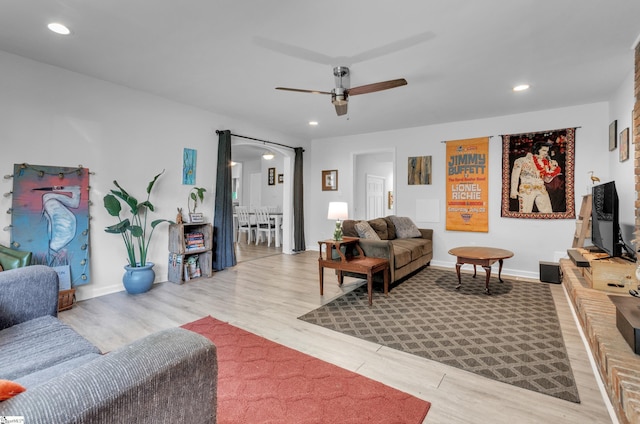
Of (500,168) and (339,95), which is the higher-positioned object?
(339,95)

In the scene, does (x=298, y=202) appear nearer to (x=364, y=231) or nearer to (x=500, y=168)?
(x=364, y=231)

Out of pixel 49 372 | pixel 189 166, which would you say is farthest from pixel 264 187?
pixel 49 372

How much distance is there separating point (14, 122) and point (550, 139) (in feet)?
22.7

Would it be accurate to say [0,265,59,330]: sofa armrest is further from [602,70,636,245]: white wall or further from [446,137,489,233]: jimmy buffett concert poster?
[446,137,489,233]: jimmy buffett concert poster

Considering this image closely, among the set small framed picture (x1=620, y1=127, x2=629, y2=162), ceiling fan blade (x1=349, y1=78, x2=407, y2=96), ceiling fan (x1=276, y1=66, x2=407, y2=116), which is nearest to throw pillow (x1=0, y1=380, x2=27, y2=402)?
ceiling fan (x1=276, y1=66, x2=407, y2=116)

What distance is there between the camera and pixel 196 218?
183 inches

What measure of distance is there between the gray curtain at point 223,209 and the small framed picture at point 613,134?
17.9 feet

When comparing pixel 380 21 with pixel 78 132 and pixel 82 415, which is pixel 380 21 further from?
pixel 78 132

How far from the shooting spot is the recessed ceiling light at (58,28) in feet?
8.35

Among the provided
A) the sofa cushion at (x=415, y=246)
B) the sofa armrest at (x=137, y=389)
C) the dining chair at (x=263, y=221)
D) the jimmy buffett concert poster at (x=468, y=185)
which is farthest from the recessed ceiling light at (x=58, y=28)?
the dining chair at (x=263, y=221)

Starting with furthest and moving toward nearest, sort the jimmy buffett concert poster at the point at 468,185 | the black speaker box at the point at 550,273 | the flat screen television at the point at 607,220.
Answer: the jimmy buffett concert poster at the point at 468,185, the black speaker box at the point at 550,273, the flat screen television at the point at 607,220

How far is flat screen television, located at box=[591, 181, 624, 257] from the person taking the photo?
267cm

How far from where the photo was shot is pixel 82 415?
0.70m

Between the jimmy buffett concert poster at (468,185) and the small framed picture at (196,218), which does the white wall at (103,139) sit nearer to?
the small framed picture at (196,218)
